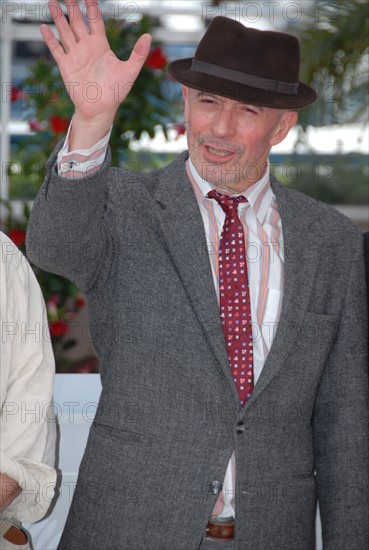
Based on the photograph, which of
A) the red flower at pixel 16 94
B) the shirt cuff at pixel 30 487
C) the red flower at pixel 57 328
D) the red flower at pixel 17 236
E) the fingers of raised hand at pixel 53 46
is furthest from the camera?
the red flower at pixel 16 94

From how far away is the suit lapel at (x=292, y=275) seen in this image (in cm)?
177

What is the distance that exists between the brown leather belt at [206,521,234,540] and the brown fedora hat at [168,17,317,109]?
88cm

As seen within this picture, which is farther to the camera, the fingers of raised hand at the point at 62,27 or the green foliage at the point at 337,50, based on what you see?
the green foliage at the point at 337,50

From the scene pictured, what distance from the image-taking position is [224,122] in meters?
1.92

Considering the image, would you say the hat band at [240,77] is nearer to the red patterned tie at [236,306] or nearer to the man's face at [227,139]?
the man's face at [227,139]

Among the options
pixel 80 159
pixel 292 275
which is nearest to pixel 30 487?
pixel 80 159

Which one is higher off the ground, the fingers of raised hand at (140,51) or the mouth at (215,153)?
the fingers of raised hand at (140,51)

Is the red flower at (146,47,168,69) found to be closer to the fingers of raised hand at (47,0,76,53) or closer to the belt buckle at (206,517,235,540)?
the fingers of raised hand at (47,0,76,53)

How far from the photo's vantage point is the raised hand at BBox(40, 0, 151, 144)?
152cm

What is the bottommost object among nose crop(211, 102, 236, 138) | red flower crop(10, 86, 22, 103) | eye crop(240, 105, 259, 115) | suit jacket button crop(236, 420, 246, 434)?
suit jacket button crop(236, 420, 246, 434)

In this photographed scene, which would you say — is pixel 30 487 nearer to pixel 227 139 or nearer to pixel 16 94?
pixel 227 139

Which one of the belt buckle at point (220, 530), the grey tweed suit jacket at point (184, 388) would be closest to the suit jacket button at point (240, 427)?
the grey tweed suit jacket at point (184, 388)

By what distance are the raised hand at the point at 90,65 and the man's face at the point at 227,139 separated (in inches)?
14.8

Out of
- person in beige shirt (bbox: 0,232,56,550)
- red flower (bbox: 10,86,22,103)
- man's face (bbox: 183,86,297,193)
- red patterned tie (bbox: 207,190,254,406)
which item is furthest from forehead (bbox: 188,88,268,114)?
red flower (bbox: 10,86,22,103)
